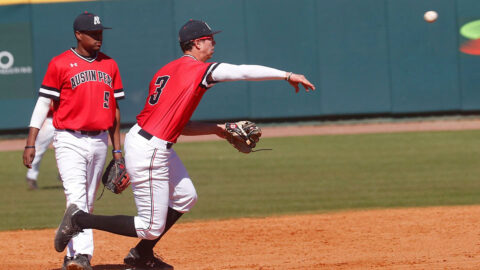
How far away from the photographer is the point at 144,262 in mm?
6180

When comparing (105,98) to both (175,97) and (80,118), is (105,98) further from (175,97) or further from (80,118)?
(175,97)

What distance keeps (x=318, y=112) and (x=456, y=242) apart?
1136 cm

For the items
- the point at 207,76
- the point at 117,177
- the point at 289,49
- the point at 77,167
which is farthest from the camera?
the point at 289,49

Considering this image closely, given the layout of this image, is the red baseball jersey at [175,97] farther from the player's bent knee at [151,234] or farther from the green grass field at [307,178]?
the green grass field at [307,178]

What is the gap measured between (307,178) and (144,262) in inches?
236

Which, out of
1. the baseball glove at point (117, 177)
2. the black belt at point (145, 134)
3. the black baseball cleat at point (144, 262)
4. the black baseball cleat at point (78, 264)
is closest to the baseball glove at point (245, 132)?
the black belt at point (145, 134)

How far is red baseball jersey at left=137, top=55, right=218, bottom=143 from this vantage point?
5352mm

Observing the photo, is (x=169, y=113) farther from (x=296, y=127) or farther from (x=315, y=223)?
(x=296, y=127)

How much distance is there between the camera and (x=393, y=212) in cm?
891

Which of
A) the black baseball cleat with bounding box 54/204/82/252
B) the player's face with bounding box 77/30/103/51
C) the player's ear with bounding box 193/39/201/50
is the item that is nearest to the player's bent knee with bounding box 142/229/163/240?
the black baseball cleat with bounding box 54/204/82/252

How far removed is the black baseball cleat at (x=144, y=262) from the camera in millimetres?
6172

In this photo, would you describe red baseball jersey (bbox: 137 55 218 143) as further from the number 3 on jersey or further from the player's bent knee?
the player's bent knee

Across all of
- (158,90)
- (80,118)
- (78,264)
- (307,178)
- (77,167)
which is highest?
(158,90)

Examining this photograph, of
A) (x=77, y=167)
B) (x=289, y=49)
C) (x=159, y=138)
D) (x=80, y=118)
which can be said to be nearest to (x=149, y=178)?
(x=159, y=138)
